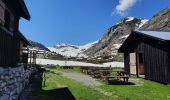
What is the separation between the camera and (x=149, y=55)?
79.1 ft

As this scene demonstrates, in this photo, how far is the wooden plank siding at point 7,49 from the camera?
39.3 feet

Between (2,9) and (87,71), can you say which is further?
(87,71)

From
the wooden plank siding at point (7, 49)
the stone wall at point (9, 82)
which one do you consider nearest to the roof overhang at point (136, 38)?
the wooden plank siding at point (7, 49)

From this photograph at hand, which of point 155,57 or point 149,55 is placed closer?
point 155,57

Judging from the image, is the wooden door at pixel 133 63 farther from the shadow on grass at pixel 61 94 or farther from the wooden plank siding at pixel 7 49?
the wooden plank siding at pixel 7 49

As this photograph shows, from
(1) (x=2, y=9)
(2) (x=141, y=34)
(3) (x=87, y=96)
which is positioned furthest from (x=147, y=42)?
(1) (x=2, y=9)

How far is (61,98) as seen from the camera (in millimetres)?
14789

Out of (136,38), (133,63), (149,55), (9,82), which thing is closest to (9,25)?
(9,82)

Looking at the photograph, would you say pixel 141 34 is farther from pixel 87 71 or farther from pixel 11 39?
pixel 11 39

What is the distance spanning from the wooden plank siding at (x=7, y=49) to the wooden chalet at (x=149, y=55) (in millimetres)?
11498

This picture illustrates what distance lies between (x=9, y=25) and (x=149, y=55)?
46.3 feet

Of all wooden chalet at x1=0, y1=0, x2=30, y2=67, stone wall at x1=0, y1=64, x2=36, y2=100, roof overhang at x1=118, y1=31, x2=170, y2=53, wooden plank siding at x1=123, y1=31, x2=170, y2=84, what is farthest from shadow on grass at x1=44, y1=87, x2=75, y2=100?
roof overhang at x1=118, y1=31, x2=170, y2=53

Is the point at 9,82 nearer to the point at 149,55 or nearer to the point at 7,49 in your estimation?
the point at 7,49

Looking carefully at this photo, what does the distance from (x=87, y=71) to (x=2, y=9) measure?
20533 millimetres
